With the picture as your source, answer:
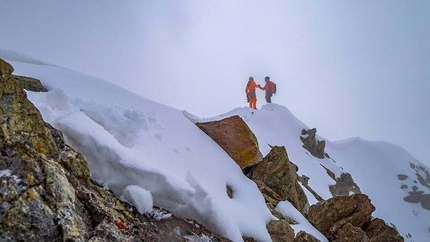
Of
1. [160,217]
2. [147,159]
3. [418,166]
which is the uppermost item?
[418,166]

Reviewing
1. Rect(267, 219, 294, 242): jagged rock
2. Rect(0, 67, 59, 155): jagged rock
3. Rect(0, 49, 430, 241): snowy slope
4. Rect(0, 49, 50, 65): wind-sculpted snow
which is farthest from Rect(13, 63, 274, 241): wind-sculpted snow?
Rect(0, 49, 50, 65): wind-sculpted snow

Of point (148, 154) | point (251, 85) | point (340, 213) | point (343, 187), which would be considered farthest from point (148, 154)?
point (343, 187)

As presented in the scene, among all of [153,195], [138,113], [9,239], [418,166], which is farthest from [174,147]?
[418,166]

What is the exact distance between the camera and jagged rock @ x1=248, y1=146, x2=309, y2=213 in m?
10.4

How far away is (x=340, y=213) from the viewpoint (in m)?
10.3

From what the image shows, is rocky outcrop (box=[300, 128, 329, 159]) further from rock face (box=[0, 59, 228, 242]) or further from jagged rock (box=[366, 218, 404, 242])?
rock face (box=[0, 59, 228, 242])

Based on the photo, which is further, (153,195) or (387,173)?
(387,173)

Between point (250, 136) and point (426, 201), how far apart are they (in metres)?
42.9

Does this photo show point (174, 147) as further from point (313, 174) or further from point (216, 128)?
point (313, 174)

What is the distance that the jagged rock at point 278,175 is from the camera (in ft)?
34.3

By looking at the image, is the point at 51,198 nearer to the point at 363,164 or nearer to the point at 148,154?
the point at 148,154

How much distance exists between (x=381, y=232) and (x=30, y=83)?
11.7 meters

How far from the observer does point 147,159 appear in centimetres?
585

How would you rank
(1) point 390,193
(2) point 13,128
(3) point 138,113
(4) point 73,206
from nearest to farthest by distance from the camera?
1. (4) point 73,206
2. (2) point 13,128
3. (3) point 138,113
4. (1) point 390,193
